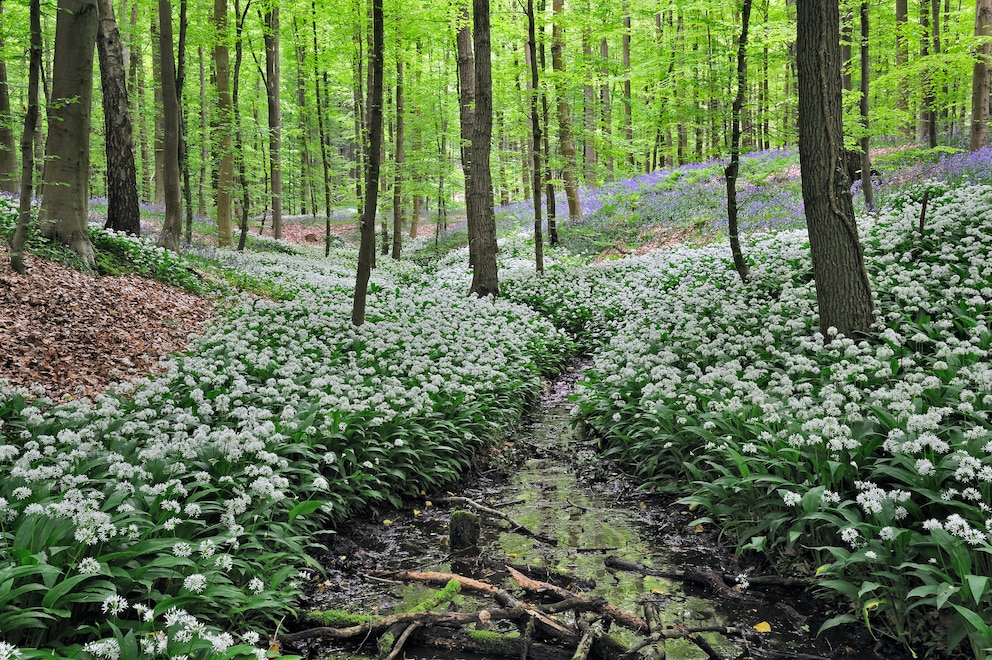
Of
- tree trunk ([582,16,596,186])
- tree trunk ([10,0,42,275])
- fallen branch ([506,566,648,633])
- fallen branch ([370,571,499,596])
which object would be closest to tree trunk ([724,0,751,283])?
tree trunk ([582,16,596,186])

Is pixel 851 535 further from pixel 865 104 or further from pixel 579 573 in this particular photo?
pixel 865 104

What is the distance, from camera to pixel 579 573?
4.73 metres

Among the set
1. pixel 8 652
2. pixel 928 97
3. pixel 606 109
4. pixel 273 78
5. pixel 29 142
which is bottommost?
pixel 8 652

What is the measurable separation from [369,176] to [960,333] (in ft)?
28.0

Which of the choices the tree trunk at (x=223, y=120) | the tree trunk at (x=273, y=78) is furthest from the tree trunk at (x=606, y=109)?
the tree trunk at (x=223, y=120)

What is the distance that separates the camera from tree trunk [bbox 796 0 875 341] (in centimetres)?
721

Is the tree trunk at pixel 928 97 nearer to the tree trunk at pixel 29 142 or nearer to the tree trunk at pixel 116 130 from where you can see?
the tree trunk at pixel 29 142

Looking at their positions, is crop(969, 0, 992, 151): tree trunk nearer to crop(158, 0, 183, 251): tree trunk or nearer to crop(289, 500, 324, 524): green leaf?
crop(289, 500, 324, 524): green leaf

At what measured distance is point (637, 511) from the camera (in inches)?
235

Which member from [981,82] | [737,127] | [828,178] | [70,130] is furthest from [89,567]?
[981,82]

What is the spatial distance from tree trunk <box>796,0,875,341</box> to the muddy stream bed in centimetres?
353

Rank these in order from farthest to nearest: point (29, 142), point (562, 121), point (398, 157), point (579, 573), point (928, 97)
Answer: point (398, 157)
point (562, 121)
point (928, 97)
point (29, 142)
point (579, 573)

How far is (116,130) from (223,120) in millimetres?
5766

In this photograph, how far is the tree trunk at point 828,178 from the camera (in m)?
7.21
